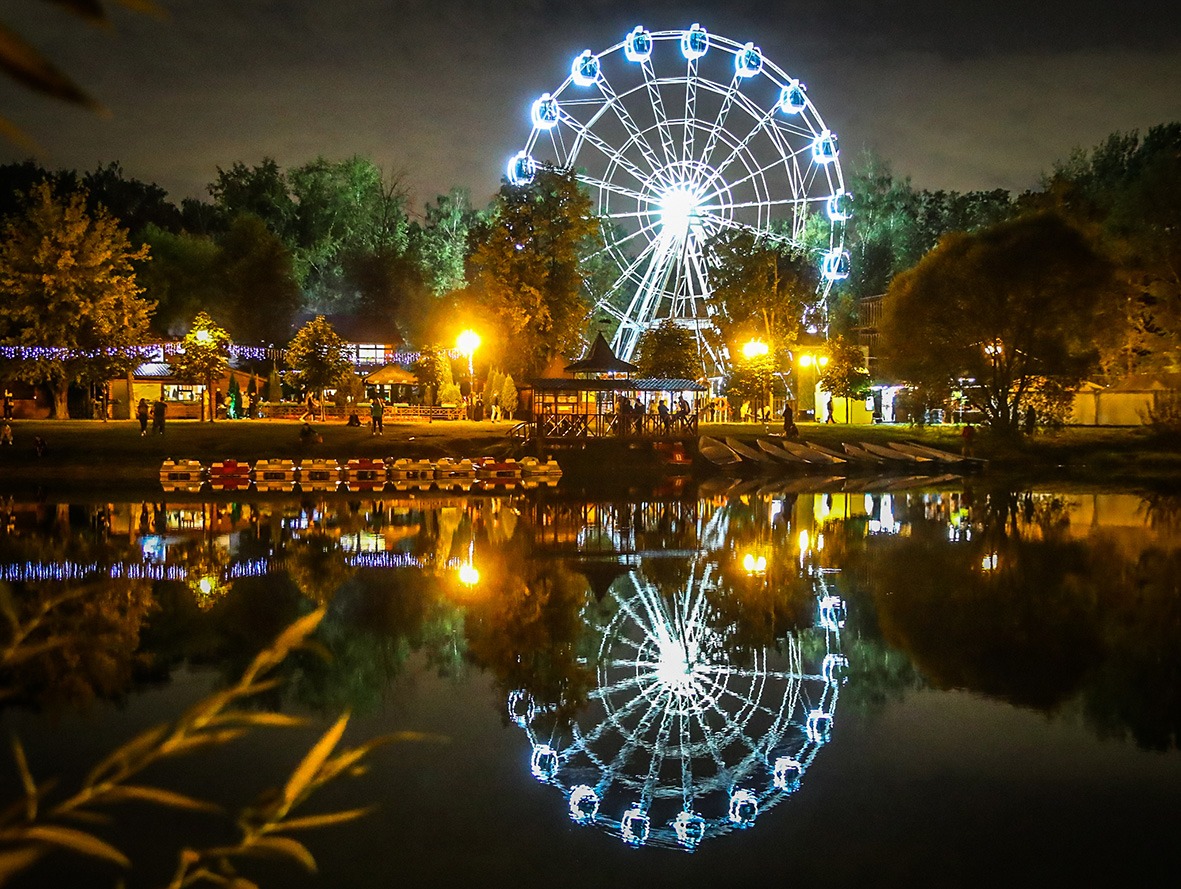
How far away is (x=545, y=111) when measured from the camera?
51.9 meters

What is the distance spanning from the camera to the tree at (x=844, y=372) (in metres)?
60.3

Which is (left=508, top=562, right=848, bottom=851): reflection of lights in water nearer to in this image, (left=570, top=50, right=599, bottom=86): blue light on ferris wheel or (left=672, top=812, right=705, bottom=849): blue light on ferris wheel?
(left=672, top=812, right=705, bottom=849): blue light on ferris wheel

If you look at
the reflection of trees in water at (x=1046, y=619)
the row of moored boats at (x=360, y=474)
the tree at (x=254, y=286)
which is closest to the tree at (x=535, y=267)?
the row of moored boats at (x=360, y=474)

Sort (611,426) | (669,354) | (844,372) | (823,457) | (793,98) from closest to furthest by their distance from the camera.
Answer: (611,426), (823,457), (793,98), (844,372), (669,354)

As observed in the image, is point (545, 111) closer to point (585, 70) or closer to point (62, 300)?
point (585, 70)

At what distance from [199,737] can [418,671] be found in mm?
10724

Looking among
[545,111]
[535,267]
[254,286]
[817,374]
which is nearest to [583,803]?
[545,111]

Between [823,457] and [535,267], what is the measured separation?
18.2m

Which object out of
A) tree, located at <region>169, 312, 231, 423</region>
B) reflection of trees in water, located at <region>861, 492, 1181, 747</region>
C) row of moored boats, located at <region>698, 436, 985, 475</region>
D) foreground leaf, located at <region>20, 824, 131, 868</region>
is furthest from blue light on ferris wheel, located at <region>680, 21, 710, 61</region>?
foreground leaf, located at <region>20, 824, 131, 868</region>

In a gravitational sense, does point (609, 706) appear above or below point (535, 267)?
below

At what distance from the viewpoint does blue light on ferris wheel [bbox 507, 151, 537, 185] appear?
53.6 meters

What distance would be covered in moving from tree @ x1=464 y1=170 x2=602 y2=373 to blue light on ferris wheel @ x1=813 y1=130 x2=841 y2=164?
10999 millimetres

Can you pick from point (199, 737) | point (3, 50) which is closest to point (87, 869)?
point (199, 737)

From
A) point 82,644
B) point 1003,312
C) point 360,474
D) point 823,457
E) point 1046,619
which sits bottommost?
point 82,644
